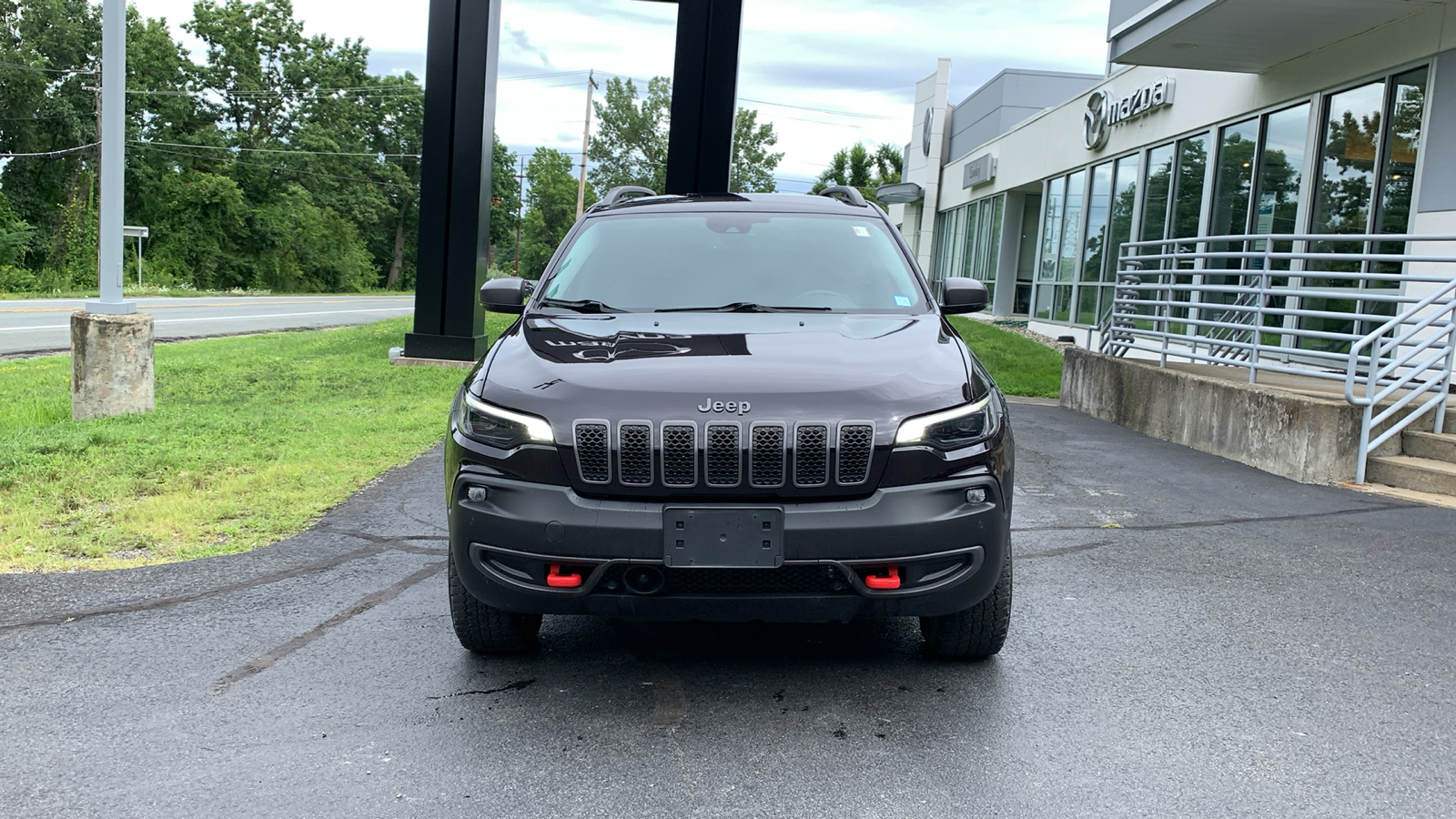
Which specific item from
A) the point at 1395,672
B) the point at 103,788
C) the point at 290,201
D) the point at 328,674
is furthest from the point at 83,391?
the point at 290,201

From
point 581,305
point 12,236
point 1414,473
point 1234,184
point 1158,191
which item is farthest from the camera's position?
point 12,236

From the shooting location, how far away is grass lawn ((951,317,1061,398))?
13.6 m

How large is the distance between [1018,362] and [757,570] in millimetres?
13770

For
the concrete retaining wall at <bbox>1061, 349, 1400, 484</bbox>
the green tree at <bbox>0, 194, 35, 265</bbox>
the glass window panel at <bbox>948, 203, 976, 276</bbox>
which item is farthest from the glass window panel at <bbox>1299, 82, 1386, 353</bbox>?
the green tree at <bbox>0, 194, 35, 265</bbox>

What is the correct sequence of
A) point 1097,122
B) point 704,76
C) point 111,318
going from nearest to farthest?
point 111,318, point 704,76, point 1097,122

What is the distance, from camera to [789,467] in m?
3.21

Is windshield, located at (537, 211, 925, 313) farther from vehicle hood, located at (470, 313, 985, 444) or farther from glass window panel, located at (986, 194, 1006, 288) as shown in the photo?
glass window panel, located at (986, 194, 1006, 288)

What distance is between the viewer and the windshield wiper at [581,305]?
436 centimetres

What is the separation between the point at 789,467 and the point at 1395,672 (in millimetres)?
2435

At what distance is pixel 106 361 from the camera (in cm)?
832

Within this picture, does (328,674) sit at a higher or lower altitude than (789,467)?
lower

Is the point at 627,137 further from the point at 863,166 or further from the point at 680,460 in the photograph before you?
the point at 680,460

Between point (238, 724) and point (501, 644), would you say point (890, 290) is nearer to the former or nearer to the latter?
point (501, 644)

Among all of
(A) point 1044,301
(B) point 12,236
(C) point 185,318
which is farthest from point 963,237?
(B) point 12,236
